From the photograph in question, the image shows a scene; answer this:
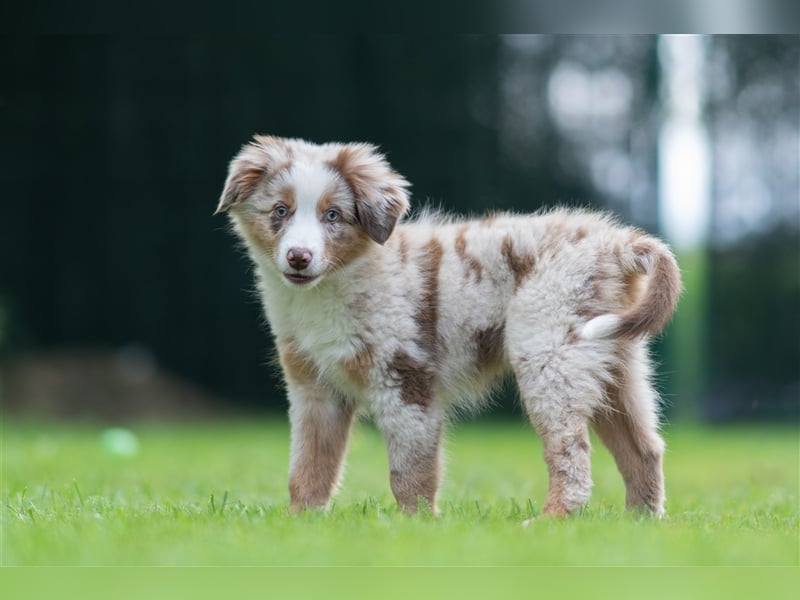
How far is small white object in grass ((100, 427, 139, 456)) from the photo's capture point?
735 cm

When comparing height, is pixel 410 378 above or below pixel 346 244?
below

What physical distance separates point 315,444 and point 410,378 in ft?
1.54

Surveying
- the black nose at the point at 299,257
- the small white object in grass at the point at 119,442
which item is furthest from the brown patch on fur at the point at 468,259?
the small white object in grass at the point at 119,442

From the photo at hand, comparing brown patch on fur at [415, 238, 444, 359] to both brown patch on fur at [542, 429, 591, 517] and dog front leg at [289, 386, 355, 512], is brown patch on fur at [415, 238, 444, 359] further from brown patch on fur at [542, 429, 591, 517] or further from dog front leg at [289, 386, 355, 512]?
brown patch on fur at [542, 429, 591, 517]

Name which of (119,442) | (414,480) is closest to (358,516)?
(414,480)

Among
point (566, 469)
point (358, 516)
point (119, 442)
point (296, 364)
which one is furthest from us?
point (119, 442)

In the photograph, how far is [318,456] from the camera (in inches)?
164

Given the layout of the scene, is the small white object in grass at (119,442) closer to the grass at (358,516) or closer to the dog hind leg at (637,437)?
the grass at (358,516)

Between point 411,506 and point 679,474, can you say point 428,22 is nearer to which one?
point 411,506

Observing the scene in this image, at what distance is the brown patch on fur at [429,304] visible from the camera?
4027 mm

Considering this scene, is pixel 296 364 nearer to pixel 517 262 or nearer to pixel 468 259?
pixel 468 259

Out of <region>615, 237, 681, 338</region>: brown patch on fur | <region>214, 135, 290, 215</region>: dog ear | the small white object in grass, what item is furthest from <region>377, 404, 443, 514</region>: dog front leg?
the small white object in grass

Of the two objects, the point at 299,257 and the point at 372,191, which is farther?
the point at 372,191

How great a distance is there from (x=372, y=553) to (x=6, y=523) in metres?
1.25
